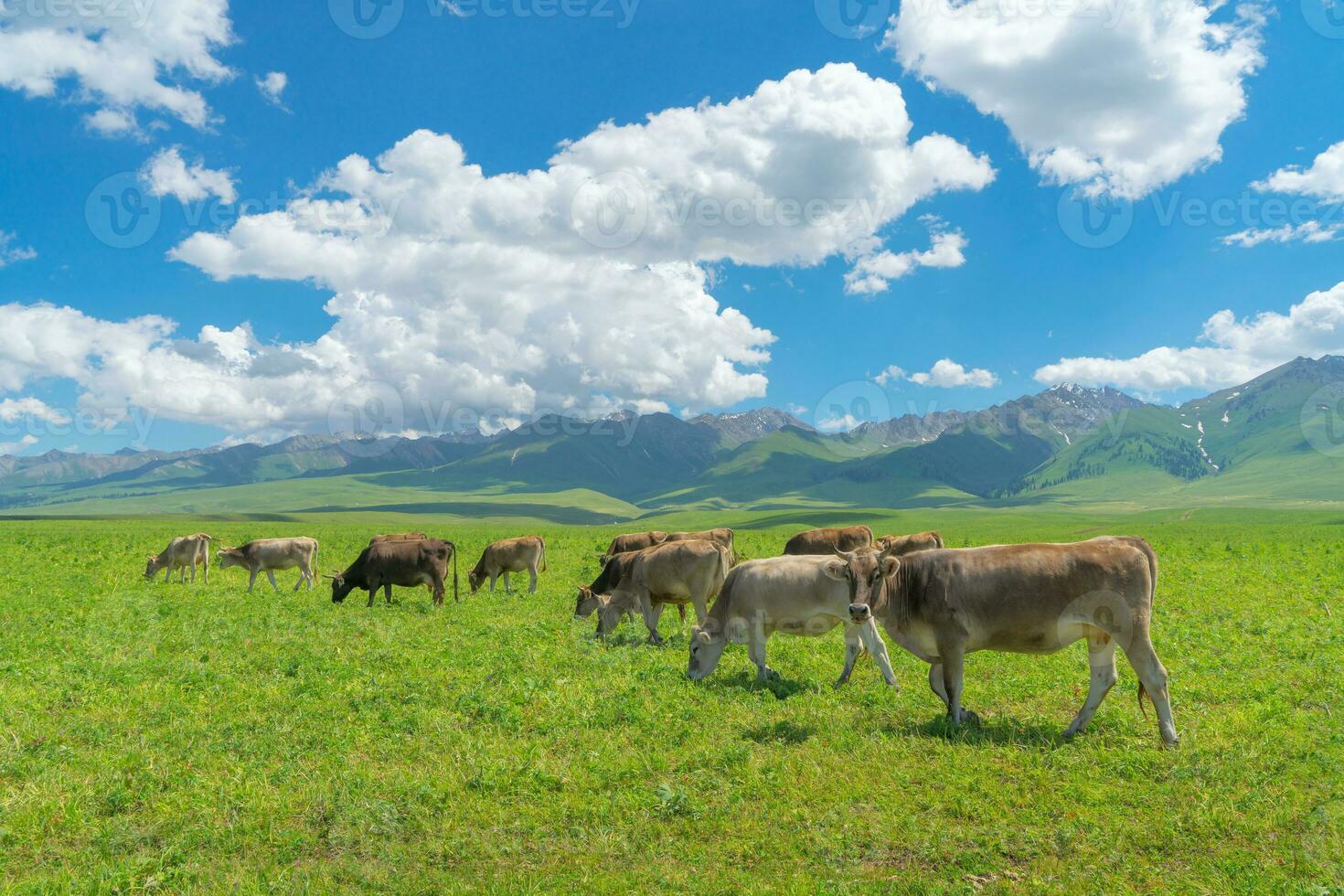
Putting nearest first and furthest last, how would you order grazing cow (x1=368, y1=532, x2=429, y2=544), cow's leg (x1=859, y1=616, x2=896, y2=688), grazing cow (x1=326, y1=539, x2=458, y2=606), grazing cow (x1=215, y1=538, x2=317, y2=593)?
cow's leg (x1=859, y1=616, x2=896, y2=688) < grazing cow (x1=326, y1=539, x2=458, y2=606) < grazing cow (x1=368, y1=532, x2=429, y2=544) < grazing cow (x1=215, y1=538, x2=317, y2=593)

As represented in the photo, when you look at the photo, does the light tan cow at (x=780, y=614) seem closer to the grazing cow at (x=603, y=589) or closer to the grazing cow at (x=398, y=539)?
the grazing cow at (x=603, y=589)

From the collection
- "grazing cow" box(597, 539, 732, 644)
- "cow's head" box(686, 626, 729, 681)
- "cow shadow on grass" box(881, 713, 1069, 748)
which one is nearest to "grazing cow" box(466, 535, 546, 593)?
"grazing cow" box(597, 539, 732, 644)

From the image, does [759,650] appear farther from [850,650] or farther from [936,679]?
[936,679]

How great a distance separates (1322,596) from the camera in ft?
81.6

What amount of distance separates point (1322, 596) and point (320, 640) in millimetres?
33272

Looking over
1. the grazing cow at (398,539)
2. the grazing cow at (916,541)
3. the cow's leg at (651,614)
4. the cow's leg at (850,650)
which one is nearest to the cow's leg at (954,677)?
the cow's leg at (850,650)

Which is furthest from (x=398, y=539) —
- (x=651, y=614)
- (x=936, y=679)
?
(x=936, y=679)

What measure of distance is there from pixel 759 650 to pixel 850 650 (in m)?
1.88

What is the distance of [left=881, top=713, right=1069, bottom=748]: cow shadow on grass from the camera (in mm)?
10719

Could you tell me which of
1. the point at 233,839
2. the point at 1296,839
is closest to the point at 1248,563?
the point at 1296,839

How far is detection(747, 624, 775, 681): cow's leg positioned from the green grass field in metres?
0.41

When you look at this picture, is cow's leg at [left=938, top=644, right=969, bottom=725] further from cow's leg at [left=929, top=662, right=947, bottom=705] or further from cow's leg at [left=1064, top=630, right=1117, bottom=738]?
cow's leg at [left=1064, top=630, right=1117, bottom=738]

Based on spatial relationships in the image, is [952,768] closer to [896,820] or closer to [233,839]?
[896,820]

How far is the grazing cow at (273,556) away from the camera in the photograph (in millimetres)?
31000
